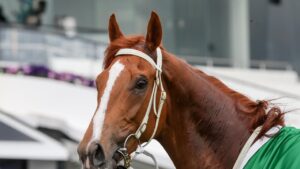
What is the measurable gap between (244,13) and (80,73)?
11.3 metres

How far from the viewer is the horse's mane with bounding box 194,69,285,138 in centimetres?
335

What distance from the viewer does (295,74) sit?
72.0 ft

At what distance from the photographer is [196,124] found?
3441mm

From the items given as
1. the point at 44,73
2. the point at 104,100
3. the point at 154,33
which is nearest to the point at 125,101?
the point at 104,100

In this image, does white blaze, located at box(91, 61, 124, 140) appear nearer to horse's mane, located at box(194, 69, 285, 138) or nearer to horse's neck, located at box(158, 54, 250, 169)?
horse's neck, located at box(158, 54, 250, 169)

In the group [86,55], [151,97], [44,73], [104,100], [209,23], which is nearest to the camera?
[104,100]

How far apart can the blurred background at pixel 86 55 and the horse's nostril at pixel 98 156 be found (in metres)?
1.14

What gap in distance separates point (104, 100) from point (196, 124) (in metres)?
0.59

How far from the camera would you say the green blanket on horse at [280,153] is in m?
3.08

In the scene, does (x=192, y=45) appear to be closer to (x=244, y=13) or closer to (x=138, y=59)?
(x=244, y=13)

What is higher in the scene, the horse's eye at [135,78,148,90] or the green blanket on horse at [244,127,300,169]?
the horse's eye at [135,78,148,90]

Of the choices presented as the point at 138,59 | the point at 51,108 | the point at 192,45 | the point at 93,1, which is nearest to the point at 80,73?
the point at 51,108

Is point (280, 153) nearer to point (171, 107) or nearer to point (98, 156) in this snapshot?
point (171, 107)

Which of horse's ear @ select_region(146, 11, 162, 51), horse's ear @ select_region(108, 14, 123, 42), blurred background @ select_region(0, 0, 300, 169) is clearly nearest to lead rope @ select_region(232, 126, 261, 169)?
blurred background @ select_region(0, 0, 300, 169)
